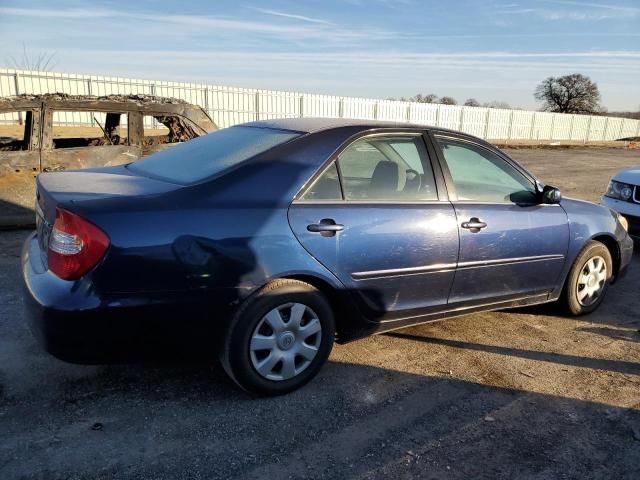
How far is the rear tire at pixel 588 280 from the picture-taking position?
4422 millimetres

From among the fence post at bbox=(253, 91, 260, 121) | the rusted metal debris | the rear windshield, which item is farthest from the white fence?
the rear windshield

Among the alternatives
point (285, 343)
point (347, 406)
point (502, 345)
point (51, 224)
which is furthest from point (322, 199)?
point (502, 345)

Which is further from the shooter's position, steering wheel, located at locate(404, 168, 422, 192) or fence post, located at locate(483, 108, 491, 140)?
fence post, located at locate(483, 108, 491, 140)

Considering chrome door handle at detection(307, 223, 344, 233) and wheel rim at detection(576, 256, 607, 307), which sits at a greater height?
chrome door handle at detection(307, 223, 344, 233)

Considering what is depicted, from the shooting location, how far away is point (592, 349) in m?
3.98

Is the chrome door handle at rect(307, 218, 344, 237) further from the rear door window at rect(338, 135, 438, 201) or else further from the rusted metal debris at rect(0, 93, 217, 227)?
the rusted metal debris at rect(0, 93, 217, 227)

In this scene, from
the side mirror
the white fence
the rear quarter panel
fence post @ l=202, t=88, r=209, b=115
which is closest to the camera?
the side mirror

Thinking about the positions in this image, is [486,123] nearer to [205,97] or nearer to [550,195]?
[205,97]

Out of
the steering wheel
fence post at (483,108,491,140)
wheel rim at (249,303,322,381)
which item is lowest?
wheel rim at (249,303,322,381)

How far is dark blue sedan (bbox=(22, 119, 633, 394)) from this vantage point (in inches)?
103

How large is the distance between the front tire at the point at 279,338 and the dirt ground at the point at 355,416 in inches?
5.5

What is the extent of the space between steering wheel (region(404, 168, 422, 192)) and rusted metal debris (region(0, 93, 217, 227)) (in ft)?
15.0

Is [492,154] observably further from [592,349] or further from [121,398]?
[121,398]

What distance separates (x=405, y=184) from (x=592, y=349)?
189cm
